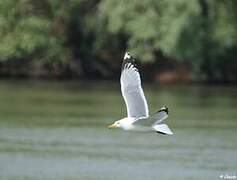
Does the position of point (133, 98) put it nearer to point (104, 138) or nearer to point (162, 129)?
point (162, 129)

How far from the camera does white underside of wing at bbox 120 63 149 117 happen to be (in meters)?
18.8

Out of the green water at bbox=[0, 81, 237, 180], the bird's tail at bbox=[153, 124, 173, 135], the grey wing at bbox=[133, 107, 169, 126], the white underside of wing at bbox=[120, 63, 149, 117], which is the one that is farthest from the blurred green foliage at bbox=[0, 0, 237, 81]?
the bird's tail at bbox=[153, 124, 173, 135]

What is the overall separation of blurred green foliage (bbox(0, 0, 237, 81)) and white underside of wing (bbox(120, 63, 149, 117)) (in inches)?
928

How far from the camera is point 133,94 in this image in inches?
742

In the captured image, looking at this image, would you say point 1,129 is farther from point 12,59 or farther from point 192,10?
point 12,59

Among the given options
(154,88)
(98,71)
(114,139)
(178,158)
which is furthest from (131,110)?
(98,71)

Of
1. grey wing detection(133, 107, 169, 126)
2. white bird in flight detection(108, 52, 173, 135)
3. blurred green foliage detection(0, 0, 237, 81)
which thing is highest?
blurred green foliage detection(0, 0, 237, 81)

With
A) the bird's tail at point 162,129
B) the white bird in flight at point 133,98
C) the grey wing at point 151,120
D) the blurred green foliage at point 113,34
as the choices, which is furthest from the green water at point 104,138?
the blurred green foliage at point 113,34

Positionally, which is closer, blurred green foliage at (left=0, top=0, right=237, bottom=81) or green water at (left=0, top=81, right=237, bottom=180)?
green water at (left=0, top=81, right=237, bottom=180)

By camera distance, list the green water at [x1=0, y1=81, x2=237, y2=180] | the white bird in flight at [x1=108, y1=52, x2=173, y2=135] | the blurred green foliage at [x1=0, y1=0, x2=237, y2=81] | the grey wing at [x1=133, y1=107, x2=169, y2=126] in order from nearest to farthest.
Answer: the grey wing at [x1=133, y1=107, x2=169, y2=126], the white bird in flight at [x1=108, y1=52, x2=173, y2=135], the green water at [x1=0, y1=81, x2=237, y2=180], the blurred green foliage at [x1=0, y1=0, x2=237, y2=81]

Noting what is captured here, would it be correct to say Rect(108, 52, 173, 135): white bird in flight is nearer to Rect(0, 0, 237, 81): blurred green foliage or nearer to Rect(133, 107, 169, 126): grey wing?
Rect(133, 107, 169, 126): grey wing

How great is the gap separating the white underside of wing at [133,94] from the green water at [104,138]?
9.31 ft

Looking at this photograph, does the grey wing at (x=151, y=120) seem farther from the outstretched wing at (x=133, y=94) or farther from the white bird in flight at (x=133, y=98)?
the outstretched wing at (x=133, y=94)

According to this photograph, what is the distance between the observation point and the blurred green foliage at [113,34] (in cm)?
4325
